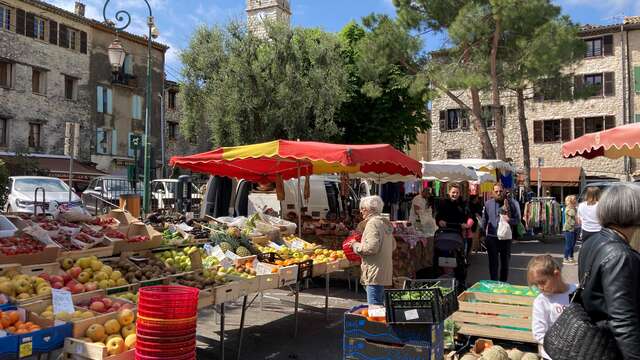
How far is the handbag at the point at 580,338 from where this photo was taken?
6.80 feet

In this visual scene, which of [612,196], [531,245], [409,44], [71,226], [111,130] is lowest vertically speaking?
[531,245]

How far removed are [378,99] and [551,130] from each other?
52.4 feet

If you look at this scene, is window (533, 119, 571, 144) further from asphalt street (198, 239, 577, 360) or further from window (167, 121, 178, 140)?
asphalt street (198, 239, 577, 360)

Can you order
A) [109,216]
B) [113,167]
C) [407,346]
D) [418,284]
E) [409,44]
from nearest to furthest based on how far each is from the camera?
[407,346], [418,284], [109,216], [409,44], [113,167]

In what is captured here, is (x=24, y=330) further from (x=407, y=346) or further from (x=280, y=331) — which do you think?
(x=280, y=331)

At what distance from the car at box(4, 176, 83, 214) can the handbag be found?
50.2ft

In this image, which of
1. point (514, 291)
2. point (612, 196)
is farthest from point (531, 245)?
point (612, 196)

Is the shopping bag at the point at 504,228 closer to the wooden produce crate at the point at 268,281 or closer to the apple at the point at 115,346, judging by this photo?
the wooden produce crate at the point at 268,281

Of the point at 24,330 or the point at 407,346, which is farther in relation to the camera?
the point at 407,346

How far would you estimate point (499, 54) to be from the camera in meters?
20.4

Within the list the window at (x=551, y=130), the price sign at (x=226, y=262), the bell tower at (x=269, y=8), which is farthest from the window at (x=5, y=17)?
the window at (x=551, y=130)

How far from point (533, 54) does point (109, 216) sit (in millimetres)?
16235

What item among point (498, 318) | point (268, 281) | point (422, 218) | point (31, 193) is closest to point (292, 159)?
point (268, 281)

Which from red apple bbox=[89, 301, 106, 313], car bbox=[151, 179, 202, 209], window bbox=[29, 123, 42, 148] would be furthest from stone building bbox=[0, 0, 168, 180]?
red apple bbox=[89, 301, 106, 313]
